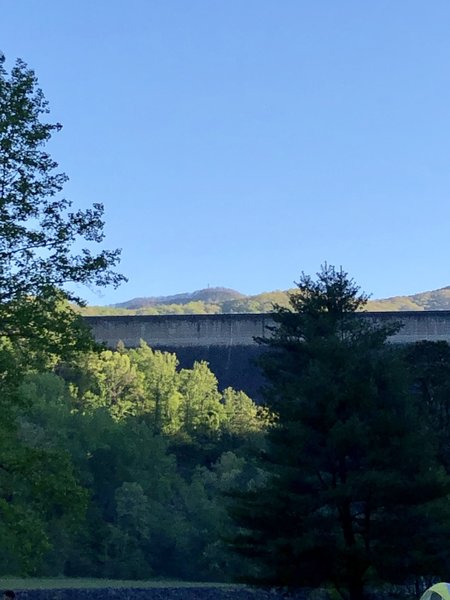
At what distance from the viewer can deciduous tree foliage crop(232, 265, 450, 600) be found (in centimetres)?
2078

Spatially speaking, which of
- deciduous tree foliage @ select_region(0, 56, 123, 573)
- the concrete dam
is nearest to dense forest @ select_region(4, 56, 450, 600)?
deciduous tree foliage @ select_region(0, 56, 123, 573)

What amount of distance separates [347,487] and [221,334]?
4649cm

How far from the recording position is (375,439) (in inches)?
855

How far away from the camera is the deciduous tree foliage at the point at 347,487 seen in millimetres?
20781

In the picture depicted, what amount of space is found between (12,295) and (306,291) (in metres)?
21.5

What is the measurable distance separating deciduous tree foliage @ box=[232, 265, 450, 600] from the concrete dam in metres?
40.5

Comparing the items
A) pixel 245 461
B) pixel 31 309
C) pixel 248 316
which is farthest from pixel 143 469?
pixel 31 309

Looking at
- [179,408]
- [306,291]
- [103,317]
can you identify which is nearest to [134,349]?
[103,317]

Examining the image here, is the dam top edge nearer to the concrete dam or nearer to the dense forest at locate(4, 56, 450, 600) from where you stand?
the concrete dam

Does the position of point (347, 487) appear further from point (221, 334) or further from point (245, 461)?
point (221, 334)

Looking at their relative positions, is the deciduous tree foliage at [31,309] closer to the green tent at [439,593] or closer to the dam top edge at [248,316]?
the green tent at [439,593]

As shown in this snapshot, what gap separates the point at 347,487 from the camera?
20.8m

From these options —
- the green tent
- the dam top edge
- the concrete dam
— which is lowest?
the green tent

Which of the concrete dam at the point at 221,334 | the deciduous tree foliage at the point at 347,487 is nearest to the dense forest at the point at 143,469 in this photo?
the concrete dam at the point at 221,334
